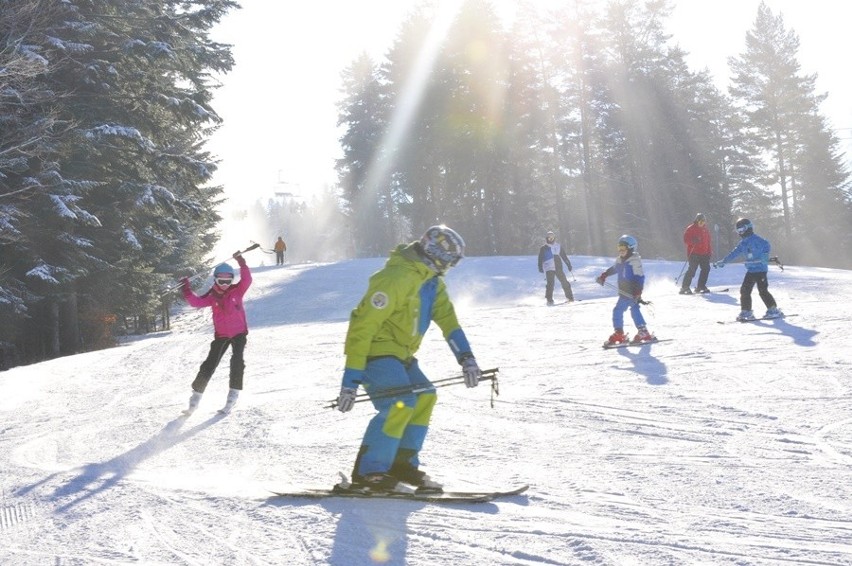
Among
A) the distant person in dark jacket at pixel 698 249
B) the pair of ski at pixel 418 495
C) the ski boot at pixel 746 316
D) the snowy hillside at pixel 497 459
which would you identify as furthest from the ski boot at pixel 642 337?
the pair of ski at pixel 418 495

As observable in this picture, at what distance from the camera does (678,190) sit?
1917 inches

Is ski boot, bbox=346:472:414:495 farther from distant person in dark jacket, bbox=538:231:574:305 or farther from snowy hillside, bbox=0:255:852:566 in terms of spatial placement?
distant person in dark jacket, bbox=538:231:574:305

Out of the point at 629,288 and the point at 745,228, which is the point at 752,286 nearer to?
the point at 745,228

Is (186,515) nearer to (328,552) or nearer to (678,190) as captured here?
(328,552)

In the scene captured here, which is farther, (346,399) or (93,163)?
(93,163)

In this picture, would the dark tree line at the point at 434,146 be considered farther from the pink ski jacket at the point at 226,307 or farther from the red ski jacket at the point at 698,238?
the red ski jacket at the point at 698,238

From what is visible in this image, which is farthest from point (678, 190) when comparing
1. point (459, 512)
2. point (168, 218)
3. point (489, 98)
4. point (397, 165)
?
point (459, 512)

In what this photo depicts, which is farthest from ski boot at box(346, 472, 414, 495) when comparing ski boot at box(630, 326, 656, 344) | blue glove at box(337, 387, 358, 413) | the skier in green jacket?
ski boot at box(630, 326, 656, 344)

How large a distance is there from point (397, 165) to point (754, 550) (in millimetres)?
47348

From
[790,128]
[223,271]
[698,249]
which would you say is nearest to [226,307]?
[223,271]

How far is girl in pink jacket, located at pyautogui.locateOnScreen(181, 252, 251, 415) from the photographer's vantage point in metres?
9.76

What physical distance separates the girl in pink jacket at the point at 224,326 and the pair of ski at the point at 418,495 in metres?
4.42

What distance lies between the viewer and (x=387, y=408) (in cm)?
535

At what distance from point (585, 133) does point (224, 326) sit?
38.7 meters
